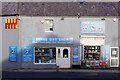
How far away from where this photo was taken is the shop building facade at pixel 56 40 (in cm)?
2112

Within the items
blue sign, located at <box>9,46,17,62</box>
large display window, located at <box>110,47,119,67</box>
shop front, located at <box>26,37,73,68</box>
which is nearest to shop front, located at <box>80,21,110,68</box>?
large display window, located at <box>110,47,119,67</box>

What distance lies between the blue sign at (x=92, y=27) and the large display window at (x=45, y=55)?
4038 mm

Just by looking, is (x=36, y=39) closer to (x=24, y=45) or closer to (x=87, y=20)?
(x=24, y=45)

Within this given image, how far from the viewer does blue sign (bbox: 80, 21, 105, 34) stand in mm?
21297

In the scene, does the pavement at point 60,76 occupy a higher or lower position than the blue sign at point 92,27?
lower

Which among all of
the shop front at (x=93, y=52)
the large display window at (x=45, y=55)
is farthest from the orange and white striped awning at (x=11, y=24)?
the shop front at (x=93, y=52)

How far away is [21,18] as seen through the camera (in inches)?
835

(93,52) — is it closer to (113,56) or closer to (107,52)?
(107,52)

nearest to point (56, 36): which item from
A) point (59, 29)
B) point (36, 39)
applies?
point (59, 29)

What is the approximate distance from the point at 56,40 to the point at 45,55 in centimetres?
204

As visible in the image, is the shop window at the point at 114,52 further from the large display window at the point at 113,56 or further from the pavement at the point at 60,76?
the pavement at the point at 60,76

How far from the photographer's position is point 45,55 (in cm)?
2138

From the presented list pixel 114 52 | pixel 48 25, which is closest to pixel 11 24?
pixel 48 25

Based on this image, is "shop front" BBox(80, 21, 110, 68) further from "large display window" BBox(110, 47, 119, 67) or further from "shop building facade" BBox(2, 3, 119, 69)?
"large display window" BBox(110, 47, 119, 67)
